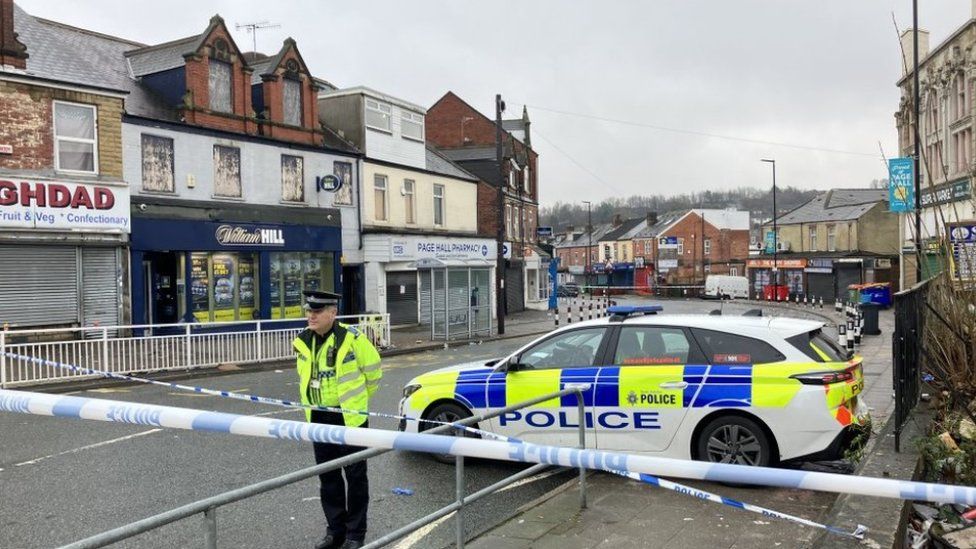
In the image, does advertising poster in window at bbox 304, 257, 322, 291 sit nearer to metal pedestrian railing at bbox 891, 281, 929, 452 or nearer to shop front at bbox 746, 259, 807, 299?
metal pedestrian railing at bbox 891, 281, 929, 452

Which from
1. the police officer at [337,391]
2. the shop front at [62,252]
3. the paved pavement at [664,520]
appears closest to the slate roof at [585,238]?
the shop front at [62,252]

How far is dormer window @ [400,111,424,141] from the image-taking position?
29767 mm

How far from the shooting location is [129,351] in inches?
576

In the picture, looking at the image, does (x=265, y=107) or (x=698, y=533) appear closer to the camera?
(x=698, y=533)

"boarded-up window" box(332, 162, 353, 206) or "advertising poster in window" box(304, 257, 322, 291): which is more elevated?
"boarded-up window" box(332, 162, 353, 206)

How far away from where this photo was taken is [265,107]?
77.8 ft

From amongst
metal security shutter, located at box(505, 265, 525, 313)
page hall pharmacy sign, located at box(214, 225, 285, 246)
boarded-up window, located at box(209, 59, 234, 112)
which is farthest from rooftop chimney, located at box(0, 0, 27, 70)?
metal security shutter, located at box(505, 265, 525, 313)

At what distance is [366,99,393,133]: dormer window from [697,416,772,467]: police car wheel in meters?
23.1

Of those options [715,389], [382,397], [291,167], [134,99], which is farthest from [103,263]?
[715,389]

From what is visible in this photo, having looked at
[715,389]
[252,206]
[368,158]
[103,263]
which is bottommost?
[715,389]

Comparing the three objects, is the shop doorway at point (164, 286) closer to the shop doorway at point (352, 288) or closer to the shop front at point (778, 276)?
the shop doorway at point (352, 288)

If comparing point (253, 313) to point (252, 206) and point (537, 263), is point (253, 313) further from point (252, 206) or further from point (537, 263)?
point (537, 263)

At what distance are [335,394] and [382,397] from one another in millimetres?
6727

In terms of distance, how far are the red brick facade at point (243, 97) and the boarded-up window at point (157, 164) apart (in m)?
1.31
